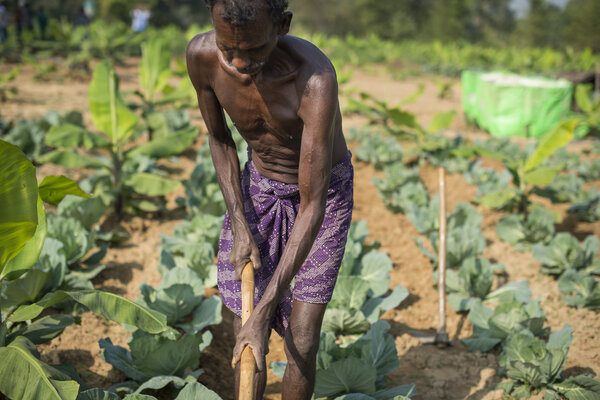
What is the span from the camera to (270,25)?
4.70ft

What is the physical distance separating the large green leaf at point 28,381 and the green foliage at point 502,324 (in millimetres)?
2116

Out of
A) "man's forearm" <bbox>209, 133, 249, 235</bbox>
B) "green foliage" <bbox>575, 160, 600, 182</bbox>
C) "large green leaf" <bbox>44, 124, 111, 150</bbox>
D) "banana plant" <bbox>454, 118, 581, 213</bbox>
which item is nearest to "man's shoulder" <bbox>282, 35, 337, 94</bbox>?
"man's forearm" <bbox>209, 133, 249, 235</bbox>

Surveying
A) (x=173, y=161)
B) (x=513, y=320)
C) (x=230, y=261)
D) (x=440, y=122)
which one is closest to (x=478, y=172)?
(x=440, y=122)

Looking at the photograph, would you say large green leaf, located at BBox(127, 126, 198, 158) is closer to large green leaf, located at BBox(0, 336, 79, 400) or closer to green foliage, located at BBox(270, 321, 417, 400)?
green foliage, located at BBox(270, 321, 417, 400)

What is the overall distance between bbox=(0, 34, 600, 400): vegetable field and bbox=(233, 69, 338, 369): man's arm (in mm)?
556

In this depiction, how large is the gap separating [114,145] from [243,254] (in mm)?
2793

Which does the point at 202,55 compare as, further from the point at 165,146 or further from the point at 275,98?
the point at 165,146

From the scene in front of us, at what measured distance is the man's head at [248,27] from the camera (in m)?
1.37

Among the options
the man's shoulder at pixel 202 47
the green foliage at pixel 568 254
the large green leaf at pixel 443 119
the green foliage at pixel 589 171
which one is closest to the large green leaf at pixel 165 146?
the man's shoulder at pixel 202 47

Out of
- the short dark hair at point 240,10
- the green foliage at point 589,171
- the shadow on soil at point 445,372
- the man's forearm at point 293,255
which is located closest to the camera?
the short dark hair at point 240,10

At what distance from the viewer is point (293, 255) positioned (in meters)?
1.64

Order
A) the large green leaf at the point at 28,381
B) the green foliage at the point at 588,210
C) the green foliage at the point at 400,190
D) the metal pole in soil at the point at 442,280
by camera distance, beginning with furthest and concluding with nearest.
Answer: the green foliage at the point at 400,190 → the green foliage at the point at 588,210 → the metal pole in soil at the point at 442,280 → the large green leaf at the point at 28,381

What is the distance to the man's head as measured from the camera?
1.37m

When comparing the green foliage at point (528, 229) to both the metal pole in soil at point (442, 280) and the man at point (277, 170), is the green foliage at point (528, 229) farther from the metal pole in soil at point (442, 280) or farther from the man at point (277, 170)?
the man at point (277, 170)
